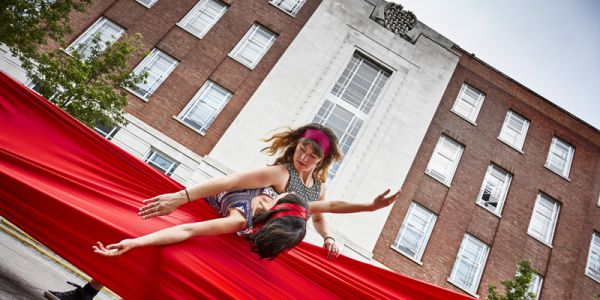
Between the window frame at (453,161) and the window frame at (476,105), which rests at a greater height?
the window frame at (476,105)

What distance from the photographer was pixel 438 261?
41.0 feet

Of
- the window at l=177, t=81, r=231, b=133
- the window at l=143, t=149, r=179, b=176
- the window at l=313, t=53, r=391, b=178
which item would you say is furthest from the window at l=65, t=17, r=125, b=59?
the window at l=313, t=53, r=391, b=178

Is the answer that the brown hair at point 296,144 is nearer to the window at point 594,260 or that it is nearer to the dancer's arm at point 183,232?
the dancer's arm at point 183,232

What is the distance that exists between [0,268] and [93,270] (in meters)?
1.52

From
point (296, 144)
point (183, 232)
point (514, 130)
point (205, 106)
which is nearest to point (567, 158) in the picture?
point (514, 130)

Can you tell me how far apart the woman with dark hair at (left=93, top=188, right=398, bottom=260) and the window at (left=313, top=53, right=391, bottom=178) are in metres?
10.5

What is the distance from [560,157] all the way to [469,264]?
7618 mm

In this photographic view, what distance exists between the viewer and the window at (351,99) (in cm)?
1394

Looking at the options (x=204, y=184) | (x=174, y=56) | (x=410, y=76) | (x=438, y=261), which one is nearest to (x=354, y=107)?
(x=410, y=76)

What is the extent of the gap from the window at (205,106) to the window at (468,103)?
10.5 metres

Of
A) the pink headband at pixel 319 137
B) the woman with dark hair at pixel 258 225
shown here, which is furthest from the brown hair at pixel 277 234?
the pink headband at pixel 319 137

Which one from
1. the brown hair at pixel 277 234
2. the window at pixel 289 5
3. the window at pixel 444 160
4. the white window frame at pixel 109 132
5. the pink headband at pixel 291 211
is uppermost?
the window at pixel 289 5

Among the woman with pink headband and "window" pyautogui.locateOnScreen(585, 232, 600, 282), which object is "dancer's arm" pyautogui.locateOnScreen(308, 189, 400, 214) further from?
"window" pyautogui.locateOnScreen(585, 232, 600, 282)

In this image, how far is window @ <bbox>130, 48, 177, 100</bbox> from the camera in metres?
12.9
